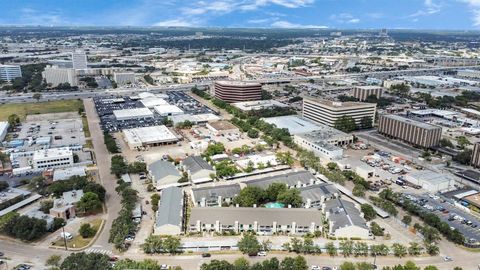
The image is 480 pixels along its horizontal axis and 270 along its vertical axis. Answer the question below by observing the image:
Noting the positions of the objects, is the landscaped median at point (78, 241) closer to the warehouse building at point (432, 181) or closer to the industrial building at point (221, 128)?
the industrial building at point (221, 128)

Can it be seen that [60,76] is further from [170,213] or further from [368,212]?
[368,212]

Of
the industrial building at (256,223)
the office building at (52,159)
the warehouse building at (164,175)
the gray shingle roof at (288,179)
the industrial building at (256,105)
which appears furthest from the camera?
the industrial building at (256,105)

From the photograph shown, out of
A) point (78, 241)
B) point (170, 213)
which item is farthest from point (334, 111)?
point (78, 241)

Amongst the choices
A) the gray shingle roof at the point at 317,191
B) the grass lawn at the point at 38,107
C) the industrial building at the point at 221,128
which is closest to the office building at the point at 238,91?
the industrial building at the point at 221,128

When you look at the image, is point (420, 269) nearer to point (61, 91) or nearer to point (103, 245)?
point (103, 245)

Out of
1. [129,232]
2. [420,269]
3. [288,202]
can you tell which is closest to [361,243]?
[420,269]

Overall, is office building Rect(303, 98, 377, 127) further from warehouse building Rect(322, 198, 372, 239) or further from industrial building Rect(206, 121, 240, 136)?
warehouse building Rect(322, 198, 372, 239)
